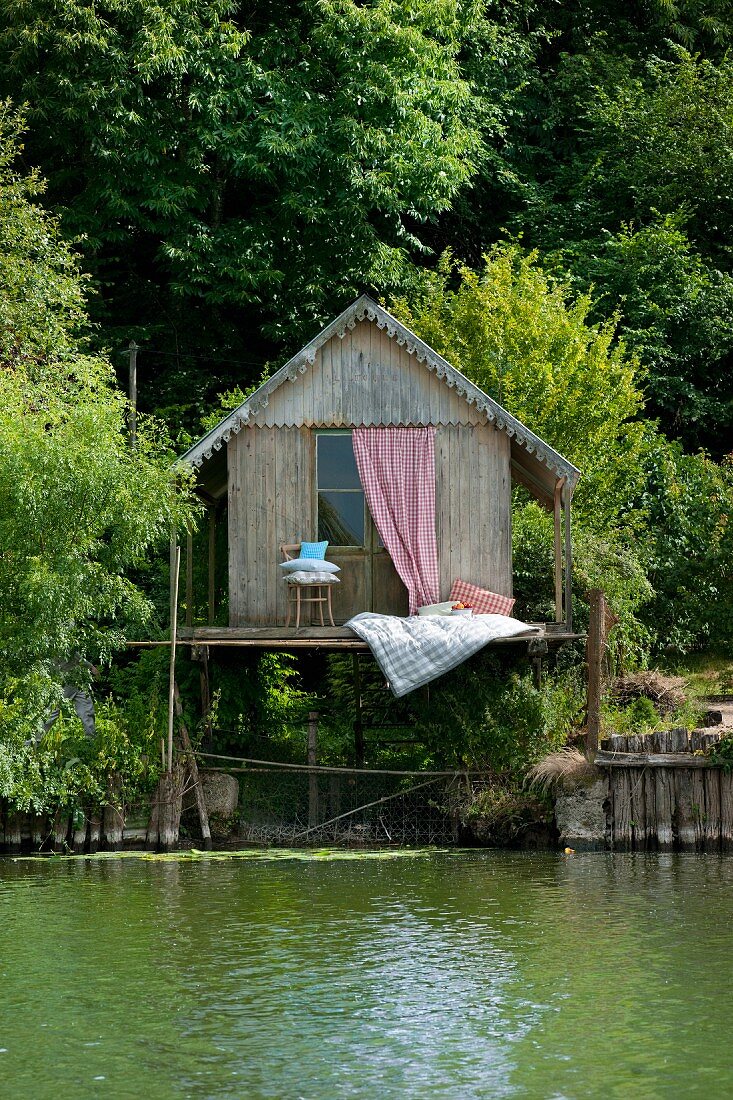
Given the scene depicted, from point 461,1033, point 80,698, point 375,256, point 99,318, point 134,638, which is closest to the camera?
point 461,1033

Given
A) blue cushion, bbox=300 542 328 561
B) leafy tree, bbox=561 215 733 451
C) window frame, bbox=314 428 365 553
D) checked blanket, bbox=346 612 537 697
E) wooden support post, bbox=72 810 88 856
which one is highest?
leafy tree, bbox=561 215 733 451

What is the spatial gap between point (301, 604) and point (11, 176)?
480 inches

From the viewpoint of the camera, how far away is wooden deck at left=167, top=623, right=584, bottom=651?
831 inches

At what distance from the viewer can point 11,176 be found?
29156 mm

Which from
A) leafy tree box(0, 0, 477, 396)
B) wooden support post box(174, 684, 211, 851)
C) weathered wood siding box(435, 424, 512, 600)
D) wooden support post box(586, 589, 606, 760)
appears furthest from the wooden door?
leafy tree box(0, 0, 477, 396)

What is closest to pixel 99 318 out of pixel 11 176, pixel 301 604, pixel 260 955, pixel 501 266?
pixel 11 176

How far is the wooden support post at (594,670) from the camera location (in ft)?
67.5

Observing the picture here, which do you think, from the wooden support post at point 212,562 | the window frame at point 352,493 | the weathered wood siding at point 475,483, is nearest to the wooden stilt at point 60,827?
the wooden support post at point 212,562

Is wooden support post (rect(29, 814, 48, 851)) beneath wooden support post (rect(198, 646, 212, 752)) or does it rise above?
beneath

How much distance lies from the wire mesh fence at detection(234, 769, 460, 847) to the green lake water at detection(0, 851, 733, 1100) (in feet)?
5.25

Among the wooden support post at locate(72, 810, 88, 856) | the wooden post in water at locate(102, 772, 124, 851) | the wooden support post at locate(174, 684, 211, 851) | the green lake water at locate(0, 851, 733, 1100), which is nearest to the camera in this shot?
the green lake water at locate(0, 851, 733, 1100)

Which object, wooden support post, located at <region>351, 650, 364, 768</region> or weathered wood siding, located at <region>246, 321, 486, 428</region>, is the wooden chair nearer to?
wooden support post, located at <region>351, 650, 364, 768</region>

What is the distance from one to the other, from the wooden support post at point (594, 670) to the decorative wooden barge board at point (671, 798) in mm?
412

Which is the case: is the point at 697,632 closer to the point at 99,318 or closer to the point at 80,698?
the point at 80,698
